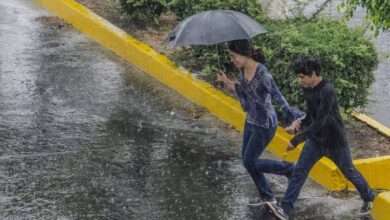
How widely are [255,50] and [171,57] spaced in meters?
3.82

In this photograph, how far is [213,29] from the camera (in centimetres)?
716

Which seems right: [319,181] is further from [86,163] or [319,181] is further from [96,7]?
[96,7]

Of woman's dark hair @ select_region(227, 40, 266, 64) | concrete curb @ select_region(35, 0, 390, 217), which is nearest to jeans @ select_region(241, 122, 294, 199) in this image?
woman's dark hair @ select_region(227, 40, 266, 64)

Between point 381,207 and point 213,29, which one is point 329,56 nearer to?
point 213,29

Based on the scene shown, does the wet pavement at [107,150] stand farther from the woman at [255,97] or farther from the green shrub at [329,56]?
→ the green shrub at [329,56]

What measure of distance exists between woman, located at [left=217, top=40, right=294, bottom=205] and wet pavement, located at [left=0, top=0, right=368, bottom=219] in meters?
0.60

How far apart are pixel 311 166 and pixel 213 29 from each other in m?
1.44

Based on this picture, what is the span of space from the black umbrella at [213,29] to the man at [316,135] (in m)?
0.67

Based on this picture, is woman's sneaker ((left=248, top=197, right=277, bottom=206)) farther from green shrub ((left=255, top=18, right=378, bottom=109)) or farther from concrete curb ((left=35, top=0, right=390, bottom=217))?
green shrub ((left=255, top=18, right=378, bottom=109))

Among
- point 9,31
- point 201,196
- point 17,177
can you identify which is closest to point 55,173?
point 17,177

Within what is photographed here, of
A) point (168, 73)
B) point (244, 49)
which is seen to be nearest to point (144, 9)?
point (168, 73)

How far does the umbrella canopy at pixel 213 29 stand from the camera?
7.07m

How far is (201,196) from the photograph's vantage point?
753 cm

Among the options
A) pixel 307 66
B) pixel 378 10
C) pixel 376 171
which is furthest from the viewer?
pixel 376 171
